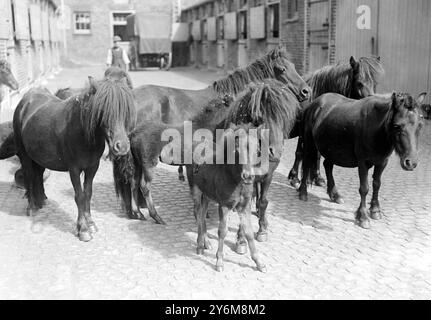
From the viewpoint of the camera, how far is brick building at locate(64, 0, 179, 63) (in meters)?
40.9

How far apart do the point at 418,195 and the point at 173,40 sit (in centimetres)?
3226

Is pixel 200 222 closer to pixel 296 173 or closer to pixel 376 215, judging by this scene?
pixel 376 215

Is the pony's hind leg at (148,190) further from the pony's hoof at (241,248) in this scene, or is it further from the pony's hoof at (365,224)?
the pony's hoof at (365,224)

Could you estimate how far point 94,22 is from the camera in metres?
41.1

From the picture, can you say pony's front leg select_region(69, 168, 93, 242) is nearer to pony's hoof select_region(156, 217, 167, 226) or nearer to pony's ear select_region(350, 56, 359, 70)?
pony's hoof select_region(156, 217, 167, 226)

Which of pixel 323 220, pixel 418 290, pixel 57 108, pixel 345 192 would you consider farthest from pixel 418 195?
pixel 57 108

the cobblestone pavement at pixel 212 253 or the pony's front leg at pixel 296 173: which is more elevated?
the pony's front leg at pixel 296 173

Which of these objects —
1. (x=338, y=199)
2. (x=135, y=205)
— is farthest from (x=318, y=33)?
(x=135, y=205)

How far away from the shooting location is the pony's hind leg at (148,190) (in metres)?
5.71

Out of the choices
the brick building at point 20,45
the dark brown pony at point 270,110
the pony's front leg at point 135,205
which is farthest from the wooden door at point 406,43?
the brick building at point 20,45

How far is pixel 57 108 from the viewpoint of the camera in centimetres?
562

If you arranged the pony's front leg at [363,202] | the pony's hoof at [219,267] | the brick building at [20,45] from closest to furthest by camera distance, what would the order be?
the pony's hoof at [219,267] → the pony's front leg at [363,202] → the brick building at [20,45]

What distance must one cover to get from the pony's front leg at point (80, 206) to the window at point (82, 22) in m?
38.8
